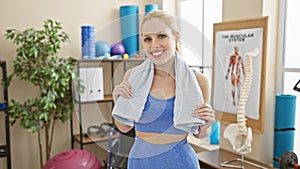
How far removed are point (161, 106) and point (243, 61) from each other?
143 cm

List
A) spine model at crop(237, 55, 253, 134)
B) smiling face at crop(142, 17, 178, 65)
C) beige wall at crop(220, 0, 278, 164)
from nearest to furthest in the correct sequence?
1. smiling face at crop(142, 17, 178, 65)
2. spine model at crop(237, 55, 253, 134)
3. beige wall at crop(220, 0, 278, 164)

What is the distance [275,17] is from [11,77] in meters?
2.10

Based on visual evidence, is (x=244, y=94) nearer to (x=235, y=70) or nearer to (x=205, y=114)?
(x=235, y=70)

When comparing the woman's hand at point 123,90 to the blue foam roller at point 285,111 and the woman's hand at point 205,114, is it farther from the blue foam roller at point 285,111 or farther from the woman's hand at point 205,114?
the blue foam roller at point 285,111

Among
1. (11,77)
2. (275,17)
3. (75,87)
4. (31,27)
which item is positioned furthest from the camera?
(31,27)

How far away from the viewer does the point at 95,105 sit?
996 mm

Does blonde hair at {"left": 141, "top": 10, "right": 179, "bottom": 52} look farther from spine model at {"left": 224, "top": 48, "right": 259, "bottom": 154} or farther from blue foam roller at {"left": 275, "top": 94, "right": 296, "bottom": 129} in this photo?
blue foam roller at {"left": 275, "top": 94, "right": 296, "bottom": 129}

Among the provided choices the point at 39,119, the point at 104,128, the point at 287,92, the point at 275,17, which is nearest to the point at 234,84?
the point at 287,92

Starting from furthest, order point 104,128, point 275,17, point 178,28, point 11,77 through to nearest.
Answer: point 11,77 → point 275,17 → point 104,128 → point 178,28

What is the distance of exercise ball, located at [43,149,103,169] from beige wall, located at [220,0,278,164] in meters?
1.27

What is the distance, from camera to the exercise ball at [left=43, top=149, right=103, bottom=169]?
2.52 meters

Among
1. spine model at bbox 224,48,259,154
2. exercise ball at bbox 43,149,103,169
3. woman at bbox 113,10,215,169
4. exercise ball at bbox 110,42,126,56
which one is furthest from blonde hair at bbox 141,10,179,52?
exercise ball at bbox 43,149,103,169

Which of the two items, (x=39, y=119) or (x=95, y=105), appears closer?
(x=95, y=105)

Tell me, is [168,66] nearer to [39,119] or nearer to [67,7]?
[39,119]
